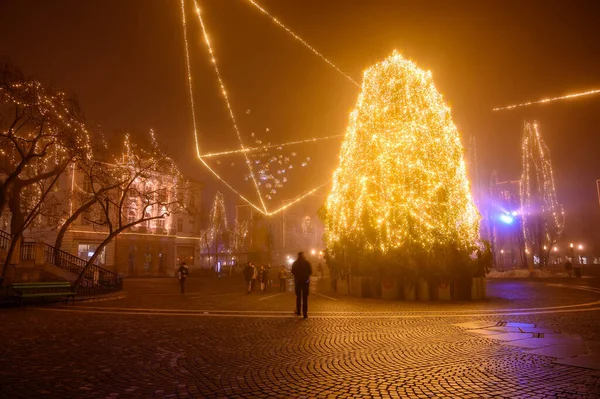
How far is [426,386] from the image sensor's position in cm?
571

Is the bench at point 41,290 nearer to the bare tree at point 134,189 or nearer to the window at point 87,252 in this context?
the bare tree at point 134,189

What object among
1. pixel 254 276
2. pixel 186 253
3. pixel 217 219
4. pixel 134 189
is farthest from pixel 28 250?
pixel 217 219

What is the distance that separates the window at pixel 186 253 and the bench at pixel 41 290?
43246mm

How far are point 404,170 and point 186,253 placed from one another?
48.9 m

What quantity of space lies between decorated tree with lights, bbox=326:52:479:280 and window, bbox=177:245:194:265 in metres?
44.8

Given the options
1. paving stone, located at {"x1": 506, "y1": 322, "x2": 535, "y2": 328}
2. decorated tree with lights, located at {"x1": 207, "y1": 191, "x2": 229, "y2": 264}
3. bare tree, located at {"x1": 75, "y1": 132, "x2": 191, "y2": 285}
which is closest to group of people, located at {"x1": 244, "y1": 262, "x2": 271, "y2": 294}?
bare tree, located at {"x1": 75, "y1": 132, "x2": 191, "y2": 285}

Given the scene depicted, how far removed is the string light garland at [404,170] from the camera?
62.1 ft

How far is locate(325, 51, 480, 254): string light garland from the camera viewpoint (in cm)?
1894

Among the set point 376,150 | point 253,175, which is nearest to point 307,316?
point 376,150

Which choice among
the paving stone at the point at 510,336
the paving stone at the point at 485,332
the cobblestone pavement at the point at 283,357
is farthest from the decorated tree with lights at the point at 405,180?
the paving stone at the point at 510,336

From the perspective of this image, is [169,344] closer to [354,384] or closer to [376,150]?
[354,384]

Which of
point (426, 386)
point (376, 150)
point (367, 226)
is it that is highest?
point (376, 150)

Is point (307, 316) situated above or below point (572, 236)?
below

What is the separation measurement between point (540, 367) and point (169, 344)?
21.4 feet
